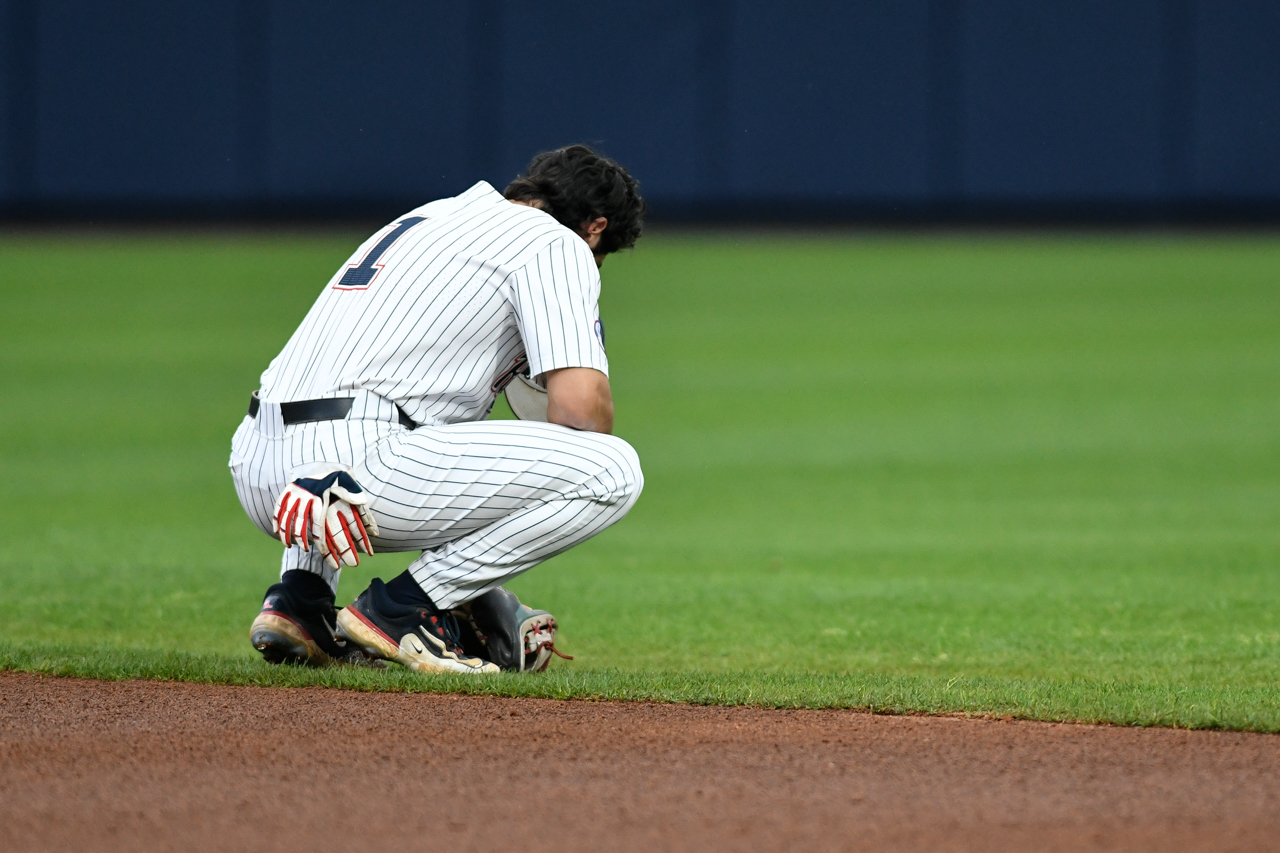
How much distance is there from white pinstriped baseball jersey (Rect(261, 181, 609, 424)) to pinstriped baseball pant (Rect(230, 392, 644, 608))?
3.1 inches

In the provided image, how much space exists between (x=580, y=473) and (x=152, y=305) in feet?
39.8

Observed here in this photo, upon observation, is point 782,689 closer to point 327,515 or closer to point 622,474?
point 622,474

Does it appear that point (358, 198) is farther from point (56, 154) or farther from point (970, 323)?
point (970, 323)

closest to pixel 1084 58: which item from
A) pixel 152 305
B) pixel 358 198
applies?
pixel 358 198

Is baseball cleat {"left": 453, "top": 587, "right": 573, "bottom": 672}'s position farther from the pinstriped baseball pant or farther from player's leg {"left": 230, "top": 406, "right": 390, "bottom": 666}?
player's leg {"left": 230, "top": 406, "right": 390, "bottom": 666}

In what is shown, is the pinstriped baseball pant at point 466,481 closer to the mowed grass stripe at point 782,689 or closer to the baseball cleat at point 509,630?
the baseball cleat at point 509,630

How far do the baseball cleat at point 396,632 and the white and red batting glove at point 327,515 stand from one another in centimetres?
18

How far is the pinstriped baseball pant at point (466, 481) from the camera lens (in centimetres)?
383

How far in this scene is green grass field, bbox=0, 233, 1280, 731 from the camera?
429cm

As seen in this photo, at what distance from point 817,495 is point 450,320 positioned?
13.6 ft

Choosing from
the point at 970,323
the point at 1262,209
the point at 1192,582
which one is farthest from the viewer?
the point at 1262,209

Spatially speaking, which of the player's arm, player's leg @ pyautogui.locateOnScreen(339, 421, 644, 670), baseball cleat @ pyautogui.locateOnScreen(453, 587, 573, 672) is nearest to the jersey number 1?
player's leg @ pyautogui.locateOnScreen(339, 421, 644, 670)

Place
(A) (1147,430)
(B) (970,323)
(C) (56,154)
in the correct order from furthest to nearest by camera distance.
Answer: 1. (C) (56,154)
2. (B) (970,323)
3. (A) (1147,430)

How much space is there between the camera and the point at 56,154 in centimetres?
2041
